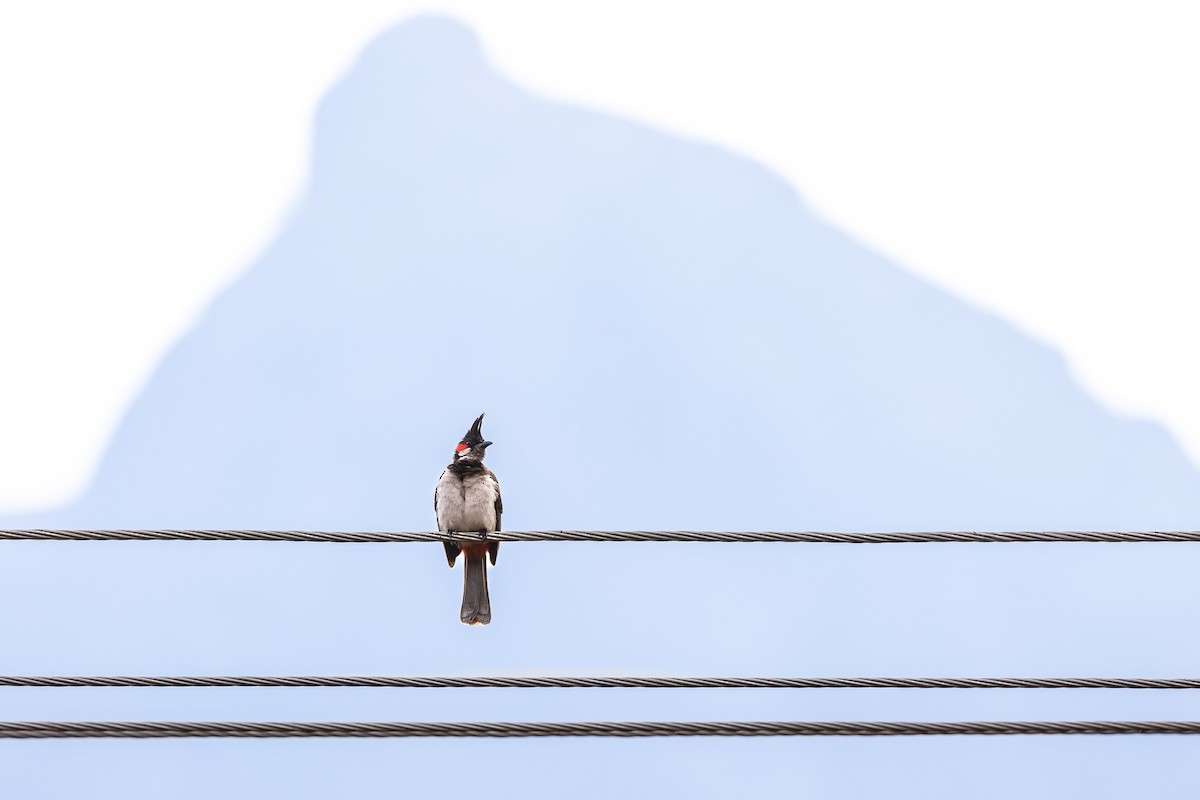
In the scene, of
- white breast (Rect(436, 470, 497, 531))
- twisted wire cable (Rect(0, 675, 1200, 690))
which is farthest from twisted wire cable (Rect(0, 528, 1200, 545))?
white breast (Rect(436, 470, 497, 531))

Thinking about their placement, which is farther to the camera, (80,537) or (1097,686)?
(80,537)

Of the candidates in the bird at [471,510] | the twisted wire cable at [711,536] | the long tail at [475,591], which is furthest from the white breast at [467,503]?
the twisted wire cable at [711,536]

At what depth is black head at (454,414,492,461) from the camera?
357 inches

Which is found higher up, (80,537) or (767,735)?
(80,537)

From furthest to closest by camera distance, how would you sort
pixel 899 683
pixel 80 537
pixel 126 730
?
pixel 80 537 → pixel 899 683 → pixel 126 730

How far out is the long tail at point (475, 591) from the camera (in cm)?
893

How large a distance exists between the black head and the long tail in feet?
2.23

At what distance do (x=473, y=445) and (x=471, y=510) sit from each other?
1.89 ft

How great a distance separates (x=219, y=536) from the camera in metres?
4.27

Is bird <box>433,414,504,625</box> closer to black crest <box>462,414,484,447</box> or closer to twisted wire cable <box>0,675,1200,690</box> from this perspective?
black crest <box>462,414,484,447</box>

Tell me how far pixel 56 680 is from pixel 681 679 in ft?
6.40

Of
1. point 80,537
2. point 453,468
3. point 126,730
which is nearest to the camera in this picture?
point 126,730

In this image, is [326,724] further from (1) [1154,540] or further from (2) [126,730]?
(1) [1154,540]

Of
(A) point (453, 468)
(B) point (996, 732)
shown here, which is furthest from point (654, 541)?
(A) point (453, 468)
